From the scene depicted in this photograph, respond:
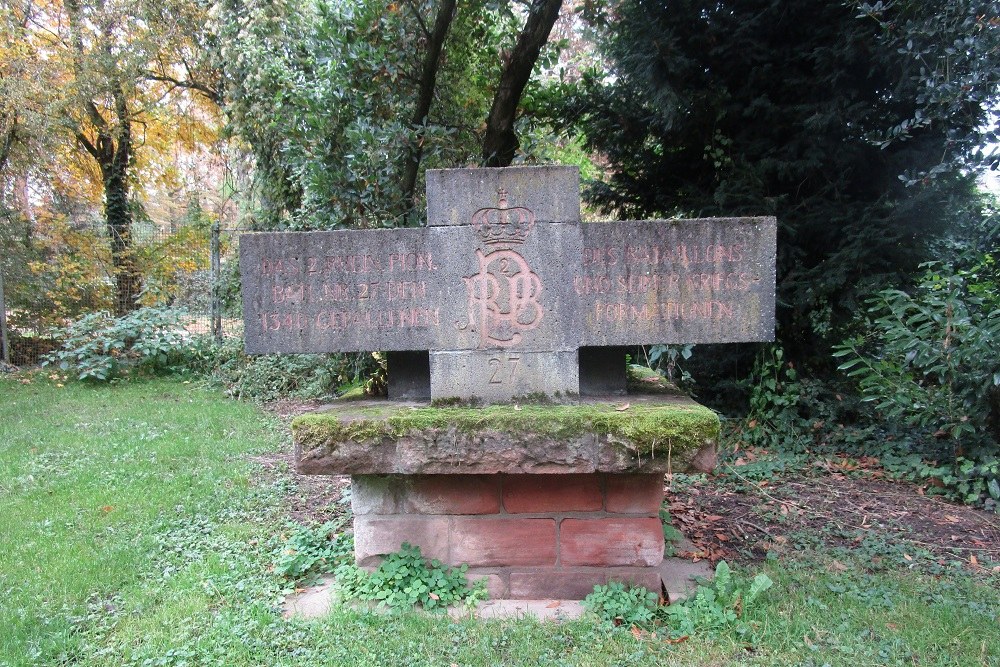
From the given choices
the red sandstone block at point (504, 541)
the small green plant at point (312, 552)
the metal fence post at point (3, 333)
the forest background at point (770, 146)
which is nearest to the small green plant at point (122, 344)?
the metal fence post at point (3, 333)

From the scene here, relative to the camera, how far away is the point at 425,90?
5.44m

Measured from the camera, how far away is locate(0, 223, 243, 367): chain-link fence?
10.1 metres

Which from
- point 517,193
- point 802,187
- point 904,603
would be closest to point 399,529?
point 517,193

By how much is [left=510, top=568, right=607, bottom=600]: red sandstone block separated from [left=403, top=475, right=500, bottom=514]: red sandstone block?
0.36m

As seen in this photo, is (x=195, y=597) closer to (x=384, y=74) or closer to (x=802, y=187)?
(x=384, y=74)

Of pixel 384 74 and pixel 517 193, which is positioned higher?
pixel 384 74

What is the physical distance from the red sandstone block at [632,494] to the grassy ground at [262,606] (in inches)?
22.0

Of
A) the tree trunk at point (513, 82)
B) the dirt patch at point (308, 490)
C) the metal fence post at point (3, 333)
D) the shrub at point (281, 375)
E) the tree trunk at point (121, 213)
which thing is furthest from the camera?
the tree trunk at point (121, 213)

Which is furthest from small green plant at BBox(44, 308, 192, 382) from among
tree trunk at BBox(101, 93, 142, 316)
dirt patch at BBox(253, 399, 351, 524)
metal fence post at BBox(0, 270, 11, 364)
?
dirt patch at BBox(253, 399, 351, 524)

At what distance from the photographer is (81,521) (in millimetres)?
4008

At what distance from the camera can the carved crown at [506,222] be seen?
9.43 ft

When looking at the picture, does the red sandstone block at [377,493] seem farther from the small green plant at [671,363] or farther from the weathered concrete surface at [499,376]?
the small green plant at [671,363]

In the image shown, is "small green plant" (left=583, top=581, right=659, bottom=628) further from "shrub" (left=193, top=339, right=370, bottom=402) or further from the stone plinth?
A: "shrub" (left=193, top=339, right=370, bottom=402)

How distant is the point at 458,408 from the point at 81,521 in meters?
2.82
